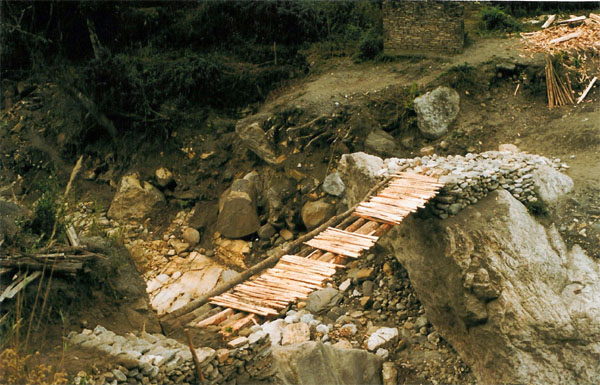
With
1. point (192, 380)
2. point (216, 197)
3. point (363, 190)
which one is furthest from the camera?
point (216, 197)

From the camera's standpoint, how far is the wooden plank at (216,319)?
4.56 meters

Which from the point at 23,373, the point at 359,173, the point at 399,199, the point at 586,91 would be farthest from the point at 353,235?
the point at 586,91

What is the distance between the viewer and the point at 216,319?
15.1 feet

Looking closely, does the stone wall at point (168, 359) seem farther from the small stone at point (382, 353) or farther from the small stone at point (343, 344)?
the small stone at point (382, 353)

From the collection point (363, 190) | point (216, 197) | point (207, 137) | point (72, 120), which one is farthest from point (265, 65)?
point (363, 190)

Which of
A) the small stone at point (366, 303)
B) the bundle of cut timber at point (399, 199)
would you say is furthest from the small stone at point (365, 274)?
the bundle of cut timber at point (399, 199)

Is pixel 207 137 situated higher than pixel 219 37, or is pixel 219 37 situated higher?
pixel 219 37

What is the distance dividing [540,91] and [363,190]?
4826 mm

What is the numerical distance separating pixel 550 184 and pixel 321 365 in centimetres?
408

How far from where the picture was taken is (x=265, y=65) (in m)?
12.1

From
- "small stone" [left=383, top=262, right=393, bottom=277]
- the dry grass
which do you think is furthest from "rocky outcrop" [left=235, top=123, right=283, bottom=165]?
the dry grass

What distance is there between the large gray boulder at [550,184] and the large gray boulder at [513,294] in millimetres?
405

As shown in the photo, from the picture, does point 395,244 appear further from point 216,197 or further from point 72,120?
point 72,120

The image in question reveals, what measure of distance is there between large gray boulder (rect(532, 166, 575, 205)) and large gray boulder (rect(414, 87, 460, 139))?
108 inches
